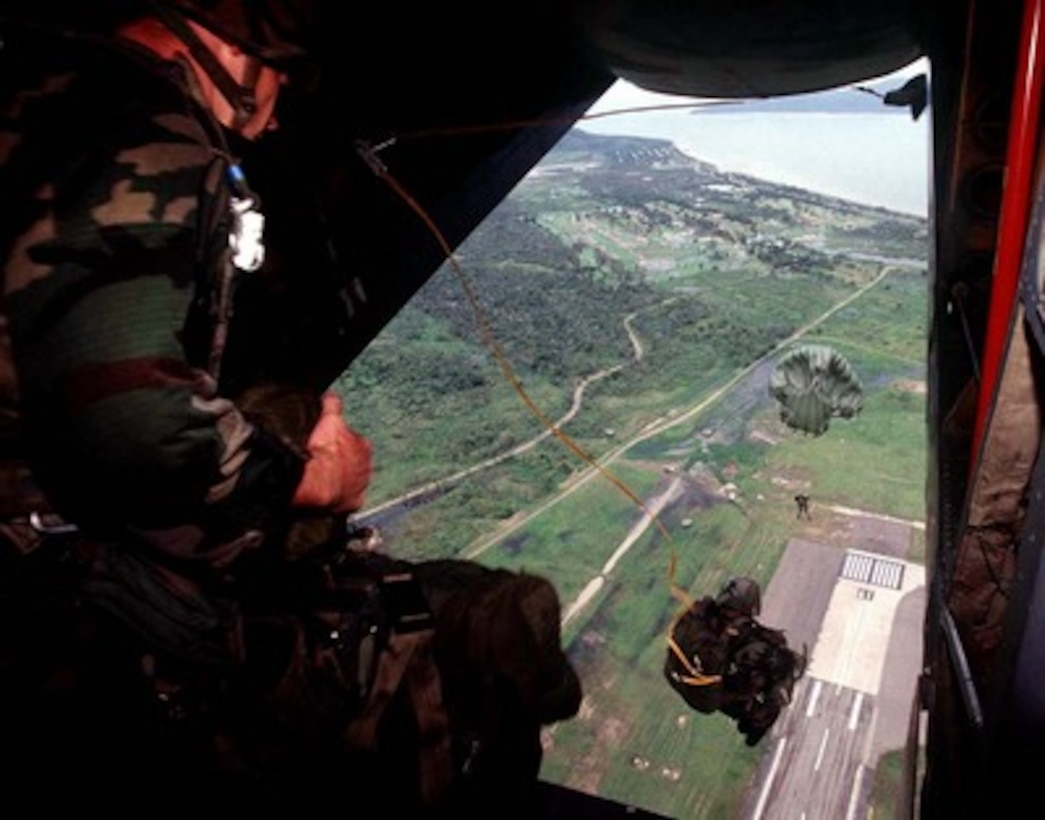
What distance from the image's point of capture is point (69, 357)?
5.25 ft

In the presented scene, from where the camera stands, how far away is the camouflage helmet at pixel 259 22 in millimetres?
1955

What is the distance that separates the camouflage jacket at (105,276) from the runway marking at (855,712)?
29982 millimetres

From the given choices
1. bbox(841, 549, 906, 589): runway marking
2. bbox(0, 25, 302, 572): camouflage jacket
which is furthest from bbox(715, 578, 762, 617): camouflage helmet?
bbox(841, 549, 906, 589): runway marking

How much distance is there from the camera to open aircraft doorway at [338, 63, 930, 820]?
88.2 feet

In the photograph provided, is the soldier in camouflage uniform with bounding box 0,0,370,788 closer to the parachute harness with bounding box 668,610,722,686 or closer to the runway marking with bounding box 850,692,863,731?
the parachute harness with bounding box 668,610,722,686

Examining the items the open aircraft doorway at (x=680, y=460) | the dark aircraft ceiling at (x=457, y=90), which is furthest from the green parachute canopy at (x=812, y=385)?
the dark aircraft ceiling at (x=457, y=90)

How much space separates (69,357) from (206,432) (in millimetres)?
313

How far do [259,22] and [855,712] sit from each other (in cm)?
3086

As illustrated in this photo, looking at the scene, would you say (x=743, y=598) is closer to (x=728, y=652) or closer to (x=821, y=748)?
(x=728, y=652)

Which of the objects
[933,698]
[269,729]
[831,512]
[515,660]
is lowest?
[831,512]

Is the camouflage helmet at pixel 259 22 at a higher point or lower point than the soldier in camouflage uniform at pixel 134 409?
higher

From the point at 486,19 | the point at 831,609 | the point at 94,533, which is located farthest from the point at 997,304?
the point at 831,609

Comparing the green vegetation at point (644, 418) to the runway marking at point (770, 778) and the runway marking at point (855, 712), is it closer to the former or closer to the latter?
the runway marking at point (770, 778)

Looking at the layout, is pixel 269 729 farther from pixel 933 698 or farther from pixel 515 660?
pixel 933 698
